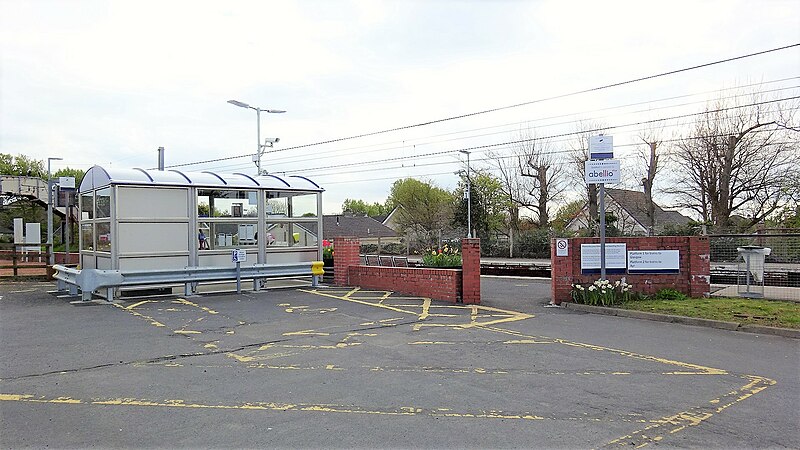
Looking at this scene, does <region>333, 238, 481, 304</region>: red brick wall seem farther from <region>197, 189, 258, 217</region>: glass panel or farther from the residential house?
the residential house

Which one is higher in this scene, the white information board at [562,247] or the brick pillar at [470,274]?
the white information board at [562,247]

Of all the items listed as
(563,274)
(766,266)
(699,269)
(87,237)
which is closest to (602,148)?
(563,274)

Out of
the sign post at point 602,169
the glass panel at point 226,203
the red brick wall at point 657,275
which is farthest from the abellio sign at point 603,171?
the glass panel at point 226,203

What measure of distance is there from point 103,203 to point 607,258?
40.2 feet

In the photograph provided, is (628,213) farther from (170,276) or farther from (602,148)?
(170,276)

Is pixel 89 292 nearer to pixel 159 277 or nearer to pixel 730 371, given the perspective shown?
pixel 159 277

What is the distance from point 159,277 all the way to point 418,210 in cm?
4226

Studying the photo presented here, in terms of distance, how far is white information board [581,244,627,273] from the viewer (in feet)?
43.8

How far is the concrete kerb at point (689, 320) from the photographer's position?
9.53 metres

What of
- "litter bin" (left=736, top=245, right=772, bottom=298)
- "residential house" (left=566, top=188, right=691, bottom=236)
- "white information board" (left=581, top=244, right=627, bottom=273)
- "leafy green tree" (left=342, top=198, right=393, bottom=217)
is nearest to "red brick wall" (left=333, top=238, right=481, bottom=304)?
"white information board" (left=581, top=244, right=627, bottom=273)

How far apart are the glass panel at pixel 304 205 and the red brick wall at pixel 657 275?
7.63 meters

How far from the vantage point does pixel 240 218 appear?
16594 millimetres

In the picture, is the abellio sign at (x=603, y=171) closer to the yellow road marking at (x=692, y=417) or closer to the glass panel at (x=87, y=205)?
the yellow road marking at (x=692, y=417)

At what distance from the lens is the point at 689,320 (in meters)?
10.7
